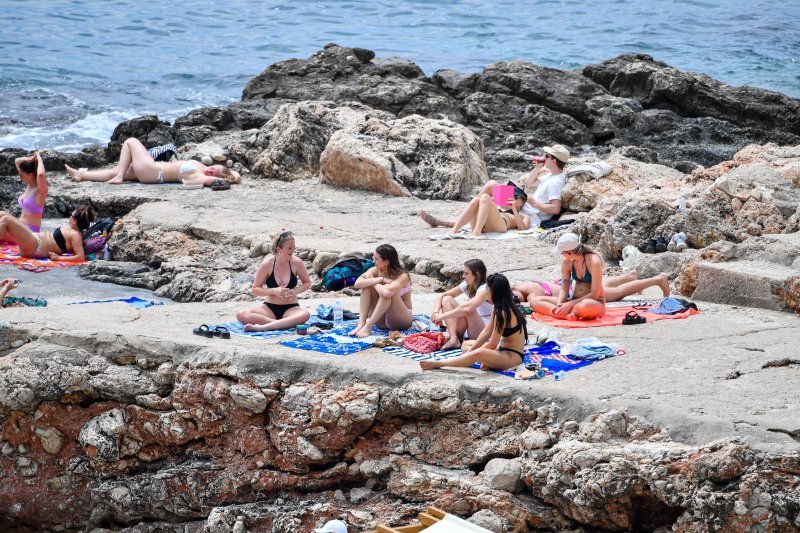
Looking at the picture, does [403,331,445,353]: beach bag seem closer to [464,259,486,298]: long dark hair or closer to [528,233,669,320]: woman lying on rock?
[464,259,486,298]: long dark hair

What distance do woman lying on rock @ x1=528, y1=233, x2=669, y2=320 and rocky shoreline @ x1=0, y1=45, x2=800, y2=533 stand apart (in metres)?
0.76

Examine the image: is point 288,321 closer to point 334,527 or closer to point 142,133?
point 334,527

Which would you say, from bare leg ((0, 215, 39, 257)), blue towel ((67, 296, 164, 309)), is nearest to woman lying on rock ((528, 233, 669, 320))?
blue towel ((67, 296, 164, 309))

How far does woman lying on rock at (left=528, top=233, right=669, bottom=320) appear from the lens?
→ 965cm

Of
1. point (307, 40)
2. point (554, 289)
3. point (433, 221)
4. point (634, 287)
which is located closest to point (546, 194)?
point (433, 221)

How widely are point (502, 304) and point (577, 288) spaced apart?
6.35 feet

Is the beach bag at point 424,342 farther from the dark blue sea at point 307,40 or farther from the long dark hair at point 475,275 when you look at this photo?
the dark blue sea at point 307,40

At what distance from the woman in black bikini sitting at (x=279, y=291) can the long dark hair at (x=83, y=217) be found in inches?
190

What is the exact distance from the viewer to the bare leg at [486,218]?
1306 centimetres

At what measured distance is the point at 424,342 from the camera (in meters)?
8.73

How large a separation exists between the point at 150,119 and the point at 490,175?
20.6ft

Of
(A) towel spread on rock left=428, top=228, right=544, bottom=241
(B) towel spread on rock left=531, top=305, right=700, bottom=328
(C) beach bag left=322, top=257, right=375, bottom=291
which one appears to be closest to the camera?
(B) towel spread on rock left=531, top=305, right=700, bottom=328

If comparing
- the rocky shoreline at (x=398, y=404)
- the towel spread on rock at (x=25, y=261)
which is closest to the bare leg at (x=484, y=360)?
the rocky shoreline at (x=398, y=404)

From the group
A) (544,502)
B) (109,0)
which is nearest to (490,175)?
(544,502)
